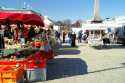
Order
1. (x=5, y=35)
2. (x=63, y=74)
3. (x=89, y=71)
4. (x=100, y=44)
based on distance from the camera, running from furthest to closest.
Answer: (x=100, y=44)
(x=5, y=35)
(x=89, y=71)
(x=63, y=74)

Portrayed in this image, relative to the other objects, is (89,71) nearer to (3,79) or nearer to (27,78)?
(27,78)

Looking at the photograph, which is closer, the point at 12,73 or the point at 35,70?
the point at 12,73

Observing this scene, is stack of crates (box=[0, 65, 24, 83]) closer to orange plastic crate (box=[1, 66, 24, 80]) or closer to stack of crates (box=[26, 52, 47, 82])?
orange plastic crate (box=[1, 66, 24, 80])

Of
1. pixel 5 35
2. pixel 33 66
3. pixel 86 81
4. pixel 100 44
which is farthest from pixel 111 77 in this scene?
pixel 100 44

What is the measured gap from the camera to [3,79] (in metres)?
12.6

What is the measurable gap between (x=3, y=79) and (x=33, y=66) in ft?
5.48

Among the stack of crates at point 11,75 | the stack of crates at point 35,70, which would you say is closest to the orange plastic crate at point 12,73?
the stack of crates at point 11,75

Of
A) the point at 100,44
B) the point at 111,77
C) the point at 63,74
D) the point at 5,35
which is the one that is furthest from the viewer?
the point at 100,44

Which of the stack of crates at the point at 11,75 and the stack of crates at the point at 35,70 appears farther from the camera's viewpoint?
the stack of crates at the point at 35,70

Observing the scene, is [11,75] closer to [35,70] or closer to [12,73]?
[12,73]

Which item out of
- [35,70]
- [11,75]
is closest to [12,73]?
[11,75]

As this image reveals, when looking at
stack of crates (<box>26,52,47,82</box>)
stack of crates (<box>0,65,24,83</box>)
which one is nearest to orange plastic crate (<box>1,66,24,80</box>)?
stack of crates (<box>0,65,24,83</box>)

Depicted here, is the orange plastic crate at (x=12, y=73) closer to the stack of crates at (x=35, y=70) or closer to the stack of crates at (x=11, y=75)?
the stack of crates at (x=11, y=75)

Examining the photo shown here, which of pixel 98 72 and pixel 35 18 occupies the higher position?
pixel 35 18
